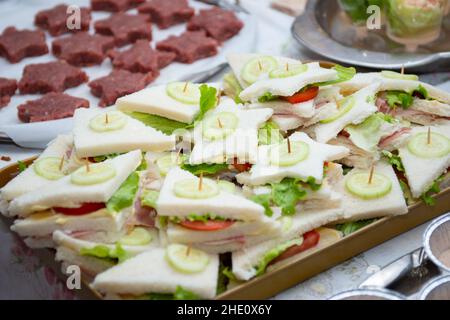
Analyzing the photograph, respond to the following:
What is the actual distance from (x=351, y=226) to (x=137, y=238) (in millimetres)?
707

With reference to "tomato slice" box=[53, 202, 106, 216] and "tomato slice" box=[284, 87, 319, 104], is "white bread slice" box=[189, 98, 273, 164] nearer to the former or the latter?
"tomato slice" box=[284, 87, 319, 104]

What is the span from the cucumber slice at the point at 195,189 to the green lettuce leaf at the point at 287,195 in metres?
0.19

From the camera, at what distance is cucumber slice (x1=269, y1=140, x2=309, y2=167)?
2.09 meters

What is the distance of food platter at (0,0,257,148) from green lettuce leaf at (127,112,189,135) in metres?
0.49

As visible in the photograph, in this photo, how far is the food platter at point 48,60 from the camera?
2.84 meters

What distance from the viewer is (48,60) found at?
3.60 metres

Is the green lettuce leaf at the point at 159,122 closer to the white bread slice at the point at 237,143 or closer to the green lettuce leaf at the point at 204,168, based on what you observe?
the white bread slice at the point at 237,143

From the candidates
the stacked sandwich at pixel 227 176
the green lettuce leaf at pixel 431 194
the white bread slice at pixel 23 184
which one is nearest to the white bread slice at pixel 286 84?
the stacked sandwich at pixel 227 176

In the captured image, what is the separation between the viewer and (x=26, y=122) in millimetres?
3031

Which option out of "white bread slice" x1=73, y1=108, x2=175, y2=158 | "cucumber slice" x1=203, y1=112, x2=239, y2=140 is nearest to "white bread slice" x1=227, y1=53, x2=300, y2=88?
"cucumber slice" x1=203, y1=112, x2=239, y2=140

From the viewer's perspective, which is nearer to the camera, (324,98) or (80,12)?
(324,98)
